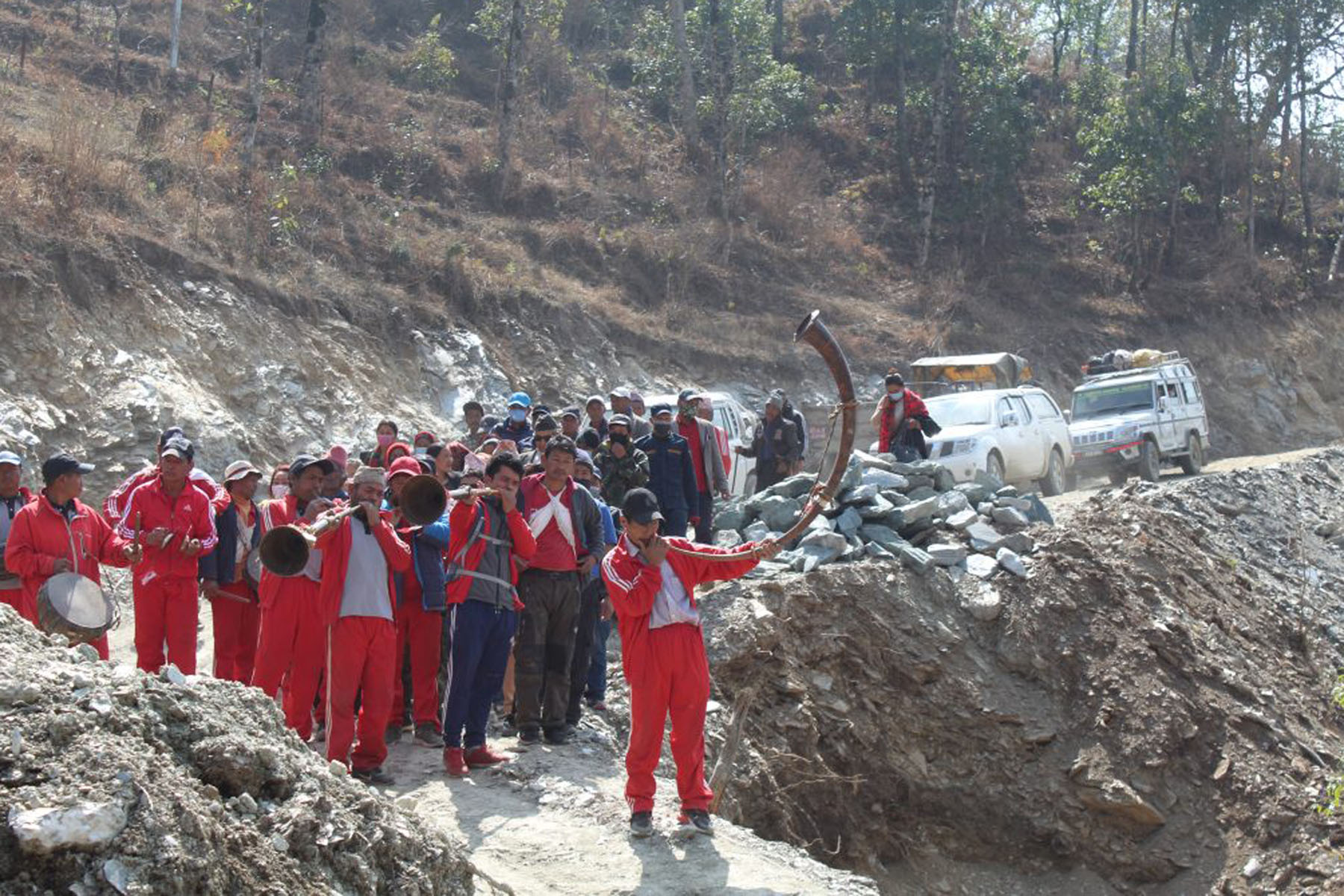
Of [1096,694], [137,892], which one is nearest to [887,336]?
[1096,694]

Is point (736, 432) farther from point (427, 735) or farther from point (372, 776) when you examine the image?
point (372, 776)

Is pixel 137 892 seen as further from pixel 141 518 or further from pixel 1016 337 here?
pixel 1016 337

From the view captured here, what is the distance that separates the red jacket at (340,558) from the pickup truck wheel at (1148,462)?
54.8ft

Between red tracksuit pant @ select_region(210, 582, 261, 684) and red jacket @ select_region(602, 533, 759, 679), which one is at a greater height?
red jacket @ select_region(602, 533, 759, 679)

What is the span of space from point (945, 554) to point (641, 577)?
271 inches

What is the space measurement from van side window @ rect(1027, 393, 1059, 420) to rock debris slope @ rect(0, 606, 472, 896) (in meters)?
16.0

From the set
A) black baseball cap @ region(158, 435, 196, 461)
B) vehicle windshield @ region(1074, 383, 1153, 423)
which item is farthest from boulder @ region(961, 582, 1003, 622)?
vehicle windshield @ region(1074, 383, 1153, 423)

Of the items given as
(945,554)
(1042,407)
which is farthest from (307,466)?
(1042,407)

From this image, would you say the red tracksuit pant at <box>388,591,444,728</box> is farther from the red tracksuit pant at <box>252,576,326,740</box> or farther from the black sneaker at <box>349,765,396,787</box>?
the black sneaker at <box>349,765,396,787</box>

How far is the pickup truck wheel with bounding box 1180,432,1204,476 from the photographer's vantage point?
2306cm

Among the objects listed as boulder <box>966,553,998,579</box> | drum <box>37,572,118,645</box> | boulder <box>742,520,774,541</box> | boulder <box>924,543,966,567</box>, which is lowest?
boulder <box>966,553,998,579</box>

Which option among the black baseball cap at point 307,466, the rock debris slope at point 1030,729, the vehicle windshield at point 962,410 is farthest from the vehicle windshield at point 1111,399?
the black baseball cap at point 307,466

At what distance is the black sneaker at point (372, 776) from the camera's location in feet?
25.0

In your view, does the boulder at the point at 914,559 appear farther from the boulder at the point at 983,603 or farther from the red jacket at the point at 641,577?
the red jacket at the point at 641,577
